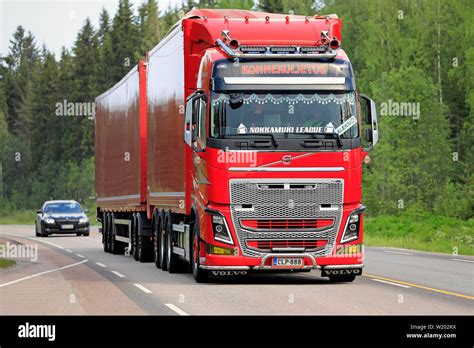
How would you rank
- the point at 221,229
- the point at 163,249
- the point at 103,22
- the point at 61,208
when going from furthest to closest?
the point at 103,22
the point at 61,208
the point at 163,249
the point at 221,229

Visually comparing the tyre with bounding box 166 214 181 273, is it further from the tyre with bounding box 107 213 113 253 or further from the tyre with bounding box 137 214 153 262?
the tyre with bounding box 107 213 113 253

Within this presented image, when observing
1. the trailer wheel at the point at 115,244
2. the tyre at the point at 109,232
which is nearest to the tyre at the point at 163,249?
the trailer wheel at the point at 115,244

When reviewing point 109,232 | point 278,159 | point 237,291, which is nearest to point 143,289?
point 237,291

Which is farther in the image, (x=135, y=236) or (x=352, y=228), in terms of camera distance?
(x=135, y=236)

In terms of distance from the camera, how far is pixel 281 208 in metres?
18.1

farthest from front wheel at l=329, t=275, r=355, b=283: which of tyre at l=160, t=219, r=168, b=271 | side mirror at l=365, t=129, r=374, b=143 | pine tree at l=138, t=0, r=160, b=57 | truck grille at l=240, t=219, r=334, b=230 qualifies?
pine tree at l=138, t=0, r=160, b=57

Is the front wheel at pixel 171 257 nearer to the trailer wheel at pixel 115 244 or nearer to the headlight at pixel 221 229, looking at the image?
the headlight at pixel 221 229

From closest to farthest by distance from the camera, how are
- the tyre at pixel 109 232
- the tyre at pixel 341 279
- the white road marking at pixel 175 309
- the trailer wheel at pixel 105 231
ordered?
the white road marking at pixel 175 309 → the tyre at pixel 341 279 → the tyre at pixel 109 232 → the trailer wheel at pixel 105 231

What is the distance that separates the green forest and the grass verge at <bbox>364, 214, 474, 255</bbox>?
9cm

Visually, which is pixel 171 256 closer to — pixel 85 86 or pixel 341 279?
pixel 341 279

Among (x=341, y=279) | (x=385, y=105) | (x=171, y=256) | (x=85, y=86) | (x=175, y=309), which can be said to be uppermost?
(x=85, y=86)

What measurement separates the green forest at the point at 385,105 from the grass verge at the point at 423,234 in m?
0.09

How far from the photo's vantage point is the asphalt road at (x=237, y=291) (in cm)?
1459

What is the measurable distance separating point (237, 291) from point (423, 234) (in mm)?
21408
